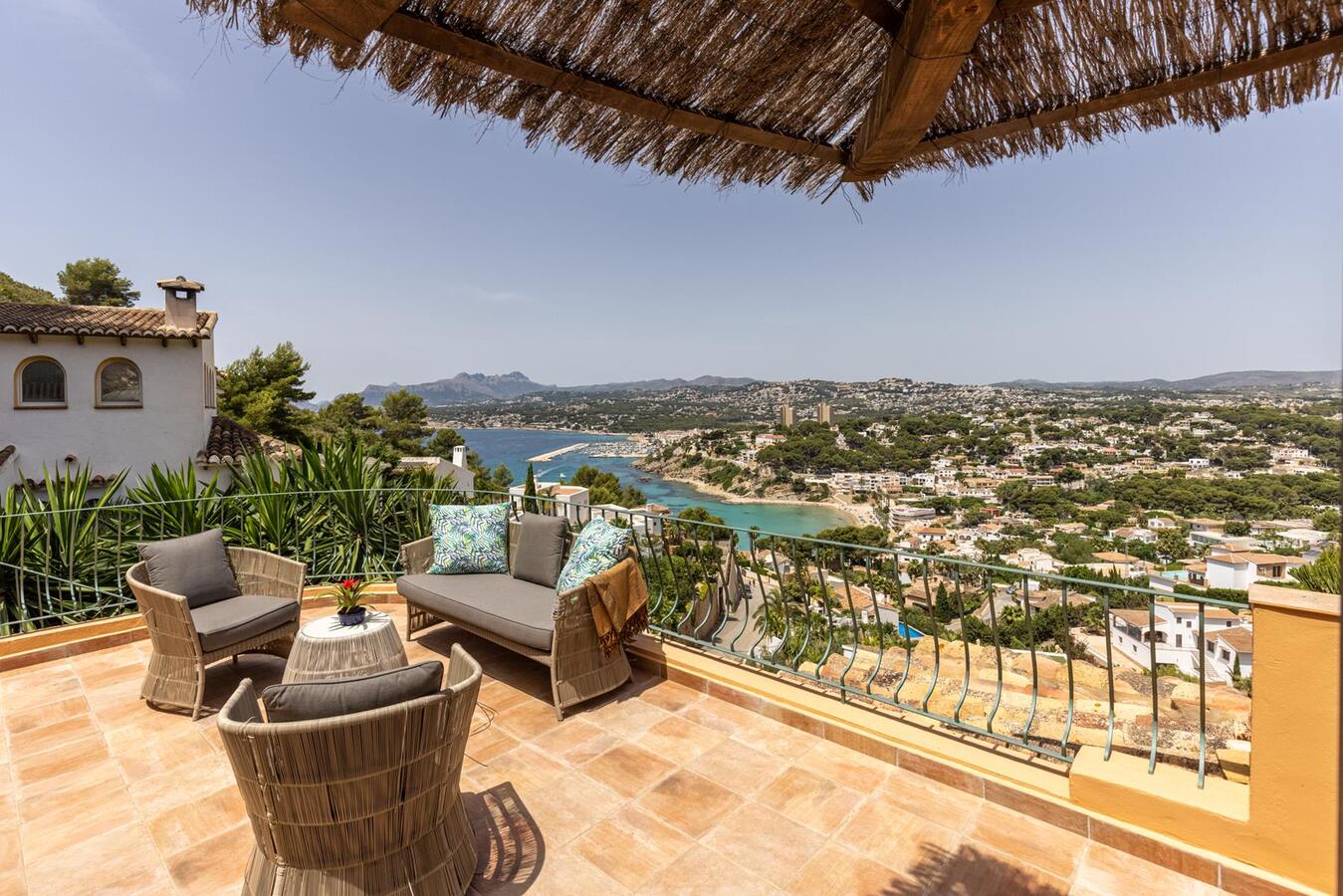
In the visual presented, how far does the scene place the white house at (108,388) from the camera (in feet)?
43.9

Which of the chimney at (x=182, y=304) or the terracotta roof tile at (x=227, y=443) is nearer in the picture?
the chimney at (x=182, y=304)

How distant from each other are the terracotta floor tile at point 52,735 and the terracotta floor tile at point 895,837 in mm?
3665

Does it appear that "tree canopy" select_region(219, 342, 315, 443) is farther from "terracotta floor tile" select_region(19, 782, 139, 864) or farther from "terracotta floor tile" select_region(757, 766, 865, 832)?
"terracotta floor tile" select_region(757, 766, 865, 832)

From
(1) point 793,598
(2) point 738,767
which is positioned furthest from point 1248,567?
(2) point 738,767

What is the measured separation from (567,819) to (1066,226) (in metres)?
23.1

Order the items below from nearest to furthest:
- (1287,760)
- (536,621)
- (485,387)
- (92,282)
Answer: (1287,760) < (536,621) < (92,282) < (485,387)

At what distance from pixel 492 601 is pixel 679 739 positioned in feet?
4.55

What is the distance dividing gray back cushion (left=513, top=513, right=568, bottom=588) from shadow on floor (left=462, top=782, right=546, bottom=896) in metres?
1.50

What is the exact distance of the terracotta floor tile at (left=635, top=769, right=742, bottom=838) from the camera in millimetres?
2455

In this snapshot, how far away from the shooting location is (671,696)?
3.50m

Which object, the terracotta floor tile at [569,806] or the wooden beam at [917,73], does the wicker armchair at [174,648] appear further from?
the wooden beam at [917,73]

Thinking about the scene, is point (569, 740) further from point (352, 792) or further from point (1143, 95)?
point (1143, 95)

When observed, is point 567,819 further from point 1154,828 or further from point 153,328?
point 153,328

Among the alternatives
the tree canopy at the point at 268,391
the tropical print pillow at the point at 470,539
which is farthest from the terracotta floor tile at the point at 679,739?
the tree canopy at the point at 268,391
